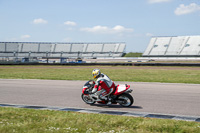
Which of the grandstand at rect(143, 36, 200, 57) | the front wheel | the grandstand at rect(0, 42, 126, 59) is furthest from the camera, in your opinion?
the grandstand at rect(0, 42, 126, 59)

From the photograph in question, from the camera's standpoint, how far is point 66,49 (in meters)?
95.2

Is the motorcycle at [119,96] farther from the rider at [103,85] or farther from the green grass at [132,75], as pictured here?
the green grass at [132,75]

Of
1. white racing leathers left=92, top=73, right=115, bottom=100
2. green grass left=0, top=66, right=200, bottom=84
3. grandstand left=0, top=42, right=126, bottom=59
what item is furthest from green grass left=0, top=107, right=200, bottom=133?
grandstand left=0, top=42, right=126, bottom=59

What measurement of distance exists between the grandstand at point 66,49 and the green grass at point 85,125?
83921mm

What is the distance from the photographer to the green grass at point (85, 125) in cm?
577

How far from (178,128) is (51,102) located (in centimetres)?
589

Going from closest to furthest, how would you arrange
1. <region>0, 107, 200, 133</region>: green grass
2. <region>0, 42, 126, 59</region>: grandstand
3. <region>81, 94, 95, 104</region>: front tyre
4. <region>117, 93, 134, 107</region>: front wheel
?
1. <region>0, 107, 200, 133</region>: green grass
2. <region>117, 93, 134, 107</region>: front wheel
3. <region>81, 94, 95, 104</region>: front tyre
4. <region>0, 42, 126, 59</region>: grandstand

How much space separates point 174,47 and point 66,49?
133 ft

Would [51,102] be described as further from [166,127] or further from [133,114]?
[166,127]

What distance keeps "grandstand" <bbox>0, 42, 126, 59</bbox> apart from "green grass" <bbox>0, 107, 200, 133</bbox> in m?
83.9

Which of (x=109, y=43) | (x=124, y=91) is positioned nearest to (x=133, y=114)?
(x=124, y=91)

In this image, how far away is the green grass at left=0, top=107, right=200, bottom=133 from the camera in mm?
5770

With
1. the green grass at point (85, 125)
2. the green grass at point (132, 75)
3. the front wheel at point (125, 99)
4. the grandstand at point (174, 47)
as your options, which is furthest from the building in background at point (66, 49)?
the green grass at point (85, 125)

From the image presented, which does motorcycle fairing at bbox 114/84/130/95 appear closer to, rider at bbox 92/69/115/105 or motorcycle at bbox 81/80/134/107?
motorcycle at bbox 81/80/134/107
